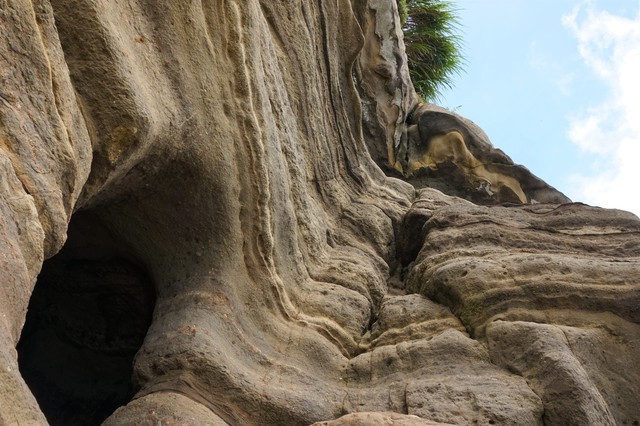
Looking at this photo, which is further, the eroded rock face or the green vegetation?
the green vegetation

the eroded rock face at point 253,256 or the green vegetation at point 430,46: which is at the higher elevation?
the green vegetation at point 430,46

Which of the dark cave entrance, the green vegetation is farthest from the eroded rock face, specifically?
the green vegetation

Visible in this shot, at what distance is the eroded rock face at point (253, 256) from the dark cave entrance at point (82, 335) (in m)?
0.02

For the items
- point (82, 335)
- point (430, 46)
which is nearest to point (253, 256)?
point (82, 335)

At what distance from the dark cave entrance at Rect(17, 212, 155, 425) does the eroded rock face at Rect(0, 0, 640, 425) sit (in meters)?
0.02

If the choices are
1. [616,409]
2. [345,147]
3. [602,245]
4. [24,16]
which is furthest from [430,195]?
[24,16]

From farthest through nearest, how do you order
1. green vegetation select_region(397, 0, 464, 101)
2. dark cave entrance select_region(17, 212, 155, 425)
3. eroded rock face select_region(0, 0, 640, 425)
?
green vegetation select_region(397, 0, 464, 101) → dark cave entrance select_region(17, 212, 155, 425) → eroded rock face select_region(0, 0, 640, 425)

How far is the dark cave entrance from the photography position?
15.1 feet

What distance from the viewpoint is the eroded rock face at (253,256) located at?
2.72 m

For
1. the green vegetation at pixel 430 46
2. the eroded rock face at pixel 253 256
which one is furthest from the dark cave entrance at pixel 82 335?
the green vegetation at pixel 430 46

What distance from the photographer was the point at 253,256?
405cm

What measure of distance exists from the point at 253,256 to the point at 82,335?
1585 mm

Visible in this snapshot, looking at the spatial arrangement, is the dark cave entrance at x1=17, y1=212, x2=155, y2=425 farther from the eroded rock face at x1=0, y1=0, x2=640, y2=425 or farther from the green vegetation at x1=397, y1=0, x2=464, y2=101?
the green vegetation at x1=397, y1=0, x2=464, y2=101

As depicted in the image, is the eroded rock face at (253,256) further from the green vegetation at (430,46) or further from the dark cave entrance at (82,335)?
the green vegetation at (430,46)
